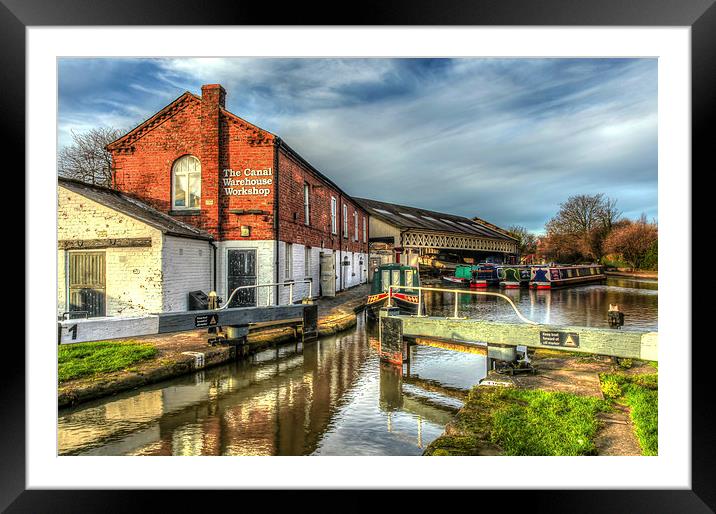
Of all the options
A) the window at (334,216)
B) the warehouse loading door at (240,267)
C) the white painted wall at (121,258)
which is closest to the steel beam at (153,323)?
the white painted wall at (121,258)

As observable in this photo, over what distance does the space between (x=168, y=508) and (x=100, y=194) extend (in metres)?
9.22

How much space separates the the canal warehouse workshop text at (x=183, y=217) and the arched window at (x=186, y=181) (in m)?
0.03

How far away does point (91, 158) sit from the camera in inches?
565

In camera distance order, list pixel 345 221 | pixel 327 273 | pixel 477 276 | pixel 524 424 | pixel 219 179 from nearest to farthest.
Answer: pixel 524 424, pixel 219 179, pixel 327 273, pixel 345 221, pixel 477 276

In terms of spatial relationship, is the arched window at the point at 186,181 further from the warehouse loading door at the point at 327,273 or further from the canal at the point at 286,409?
the warehouse loading door at the point at 327,273

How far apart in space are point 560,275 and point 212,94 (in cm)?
2090

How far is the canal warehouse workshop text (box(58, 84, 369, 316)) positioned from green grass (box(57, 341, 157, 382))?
1.87 meters

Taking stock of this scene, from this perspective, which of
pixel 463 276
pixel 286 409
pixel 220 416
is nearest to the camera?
pixel 220 416

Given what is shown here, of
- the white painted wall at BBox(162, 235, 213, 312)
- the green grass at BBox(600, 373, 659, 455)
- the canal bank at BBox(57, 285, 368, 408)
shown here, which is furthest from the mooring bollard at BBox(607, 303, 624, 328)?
the white painted wall at BBox(162, 235, 213, 312)

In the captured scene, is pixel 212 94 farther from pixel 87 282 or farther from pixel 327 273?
pixel 327 273

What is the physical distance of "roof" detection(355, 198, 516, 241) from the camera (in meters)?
25.8

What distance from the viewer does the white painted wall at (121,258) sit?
8.30 meters

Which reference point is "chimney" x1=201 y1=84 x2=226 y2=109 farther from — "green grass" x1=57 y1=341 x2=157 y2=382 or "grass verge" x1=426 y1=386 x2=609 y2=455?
"grass verge" x1=426 y1=386 x2=609 y2=455

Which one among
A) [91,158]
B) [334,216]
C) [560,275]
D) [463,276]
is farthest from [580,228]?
[91,158]
